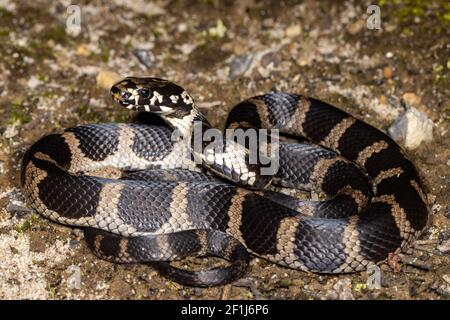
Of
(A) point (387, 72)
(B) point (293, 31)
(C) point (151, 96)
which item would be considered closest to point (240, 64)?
(B) point (293, 31)

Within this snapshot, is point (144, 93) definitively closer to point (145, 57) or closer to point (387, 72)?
point (145, 57)

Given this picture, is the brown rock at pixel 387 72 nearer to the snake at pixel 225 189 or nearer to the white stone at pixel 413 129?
the white stone at pixel 413 129

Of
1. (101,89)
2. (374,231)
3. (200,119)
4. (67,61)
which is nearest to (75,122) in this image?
(101,89)

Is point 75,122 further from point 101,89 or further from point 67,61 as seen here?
point 67,61

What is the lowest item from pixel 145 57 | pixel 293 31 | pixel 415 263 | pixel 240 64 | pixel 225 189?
pixel 415 263

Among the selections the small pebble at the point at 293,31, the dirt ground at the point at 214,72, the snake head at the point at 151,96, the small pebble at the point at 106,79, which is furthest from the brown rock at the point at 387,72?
the small pebble at the point at 106,79
